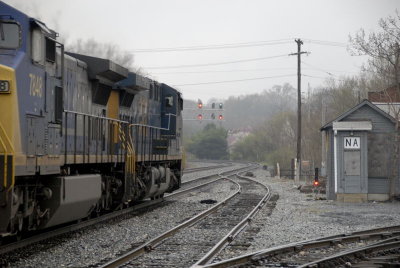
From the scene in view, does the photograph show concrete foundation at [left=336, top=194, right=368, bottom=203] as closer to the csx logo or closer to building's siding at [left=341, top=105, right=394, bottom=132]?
building's siding at [left=341, top=105, right=394, bottom=132]

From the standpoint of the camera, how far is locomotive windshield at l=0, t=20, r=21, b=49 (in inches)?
353

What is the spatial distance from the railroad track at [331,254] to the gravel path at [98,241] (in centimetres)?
238

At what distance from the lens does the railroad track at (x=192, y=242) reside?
8820mm

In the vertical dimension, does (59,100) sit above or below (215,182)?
above

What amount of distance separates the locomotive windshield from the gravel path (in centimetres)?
322

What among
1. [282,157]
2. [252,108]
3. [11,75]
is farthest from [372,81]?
[252,108]

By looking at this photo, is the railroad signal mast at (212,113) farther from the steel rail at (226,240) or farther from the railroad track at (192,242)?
the steel rail at (226,240)

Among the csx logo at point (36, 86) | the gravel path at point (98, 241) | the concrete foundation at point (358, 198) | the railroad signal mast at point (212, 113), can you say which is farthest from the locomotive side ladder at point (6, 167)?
the railroad signal mast at point (212, 113)

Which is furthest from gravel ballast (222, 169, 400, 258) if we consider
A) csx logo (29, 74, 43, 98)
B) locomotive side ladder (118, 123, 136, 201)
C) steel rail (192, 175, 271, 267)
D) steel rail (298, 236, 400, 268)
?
csx logo (29, 74, 43, 98)

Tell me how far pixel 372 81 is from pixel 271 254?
46.5m

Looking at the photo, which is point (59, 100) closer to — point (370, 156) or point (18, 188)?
point (18, 188)

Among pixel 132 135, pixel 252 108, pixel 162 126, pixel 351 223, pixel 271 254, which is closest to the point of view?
pixel 271 254

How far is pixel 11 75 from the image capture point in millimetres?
8672

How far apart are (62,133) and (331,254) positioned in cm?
528
